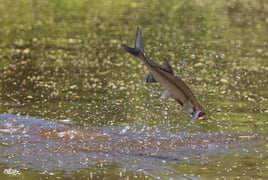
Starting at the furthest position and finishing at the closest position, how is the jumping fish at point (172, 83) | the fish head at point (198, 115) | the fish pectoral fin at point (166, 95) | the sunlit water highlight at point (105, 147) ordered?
the sunlit water highlight at point (105, 147) → the fish pectoral fin at point (166, 95) → the jumping fish at point (172, 83) → the fish head at point (198, 115)

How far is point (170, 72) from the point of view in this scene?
8.98 m

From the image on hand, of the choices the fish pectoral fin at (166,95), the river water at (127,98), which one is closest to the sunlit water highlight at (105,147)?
the river water at (127,98)

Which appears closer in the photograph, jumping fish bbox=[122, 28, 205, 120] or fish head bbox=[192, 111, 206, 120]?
fish head bbox=[192, 111, 206, 120]

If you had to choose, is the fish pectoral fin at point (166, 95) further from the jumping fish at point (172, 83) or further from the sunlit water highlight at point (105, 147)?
the sunlit water highlight at point (105, 147)

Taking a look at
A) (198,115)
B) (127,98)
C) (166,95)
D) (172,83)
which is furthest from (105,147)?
(127,98)

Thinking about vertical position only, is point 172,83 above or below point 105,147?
above

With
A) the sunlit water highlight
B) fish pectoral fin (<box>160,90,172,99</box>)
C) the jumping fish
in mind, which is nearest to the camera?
the jumping fish

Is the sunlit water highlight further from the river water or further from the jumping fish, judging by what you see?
the jumping fish

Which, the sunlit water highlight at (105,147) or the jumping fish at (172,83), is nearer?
the jumping fish at (172,83)

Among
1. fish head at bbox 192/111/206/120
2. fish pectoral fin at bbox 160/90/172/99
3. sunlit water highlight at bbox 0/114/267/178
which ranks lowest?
sunlit water highlight at bbox 0/114/267/178

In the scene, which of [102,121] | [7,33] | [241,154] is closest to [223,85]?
[102,121]

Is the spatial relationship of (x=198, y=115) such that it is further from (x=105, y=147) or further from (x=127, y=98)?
(x=127, y=98)

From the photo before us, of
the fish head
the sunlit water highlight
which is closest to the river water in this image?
the sunlit water highlight

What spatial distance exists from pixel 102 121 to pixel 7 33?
33.5 feet
